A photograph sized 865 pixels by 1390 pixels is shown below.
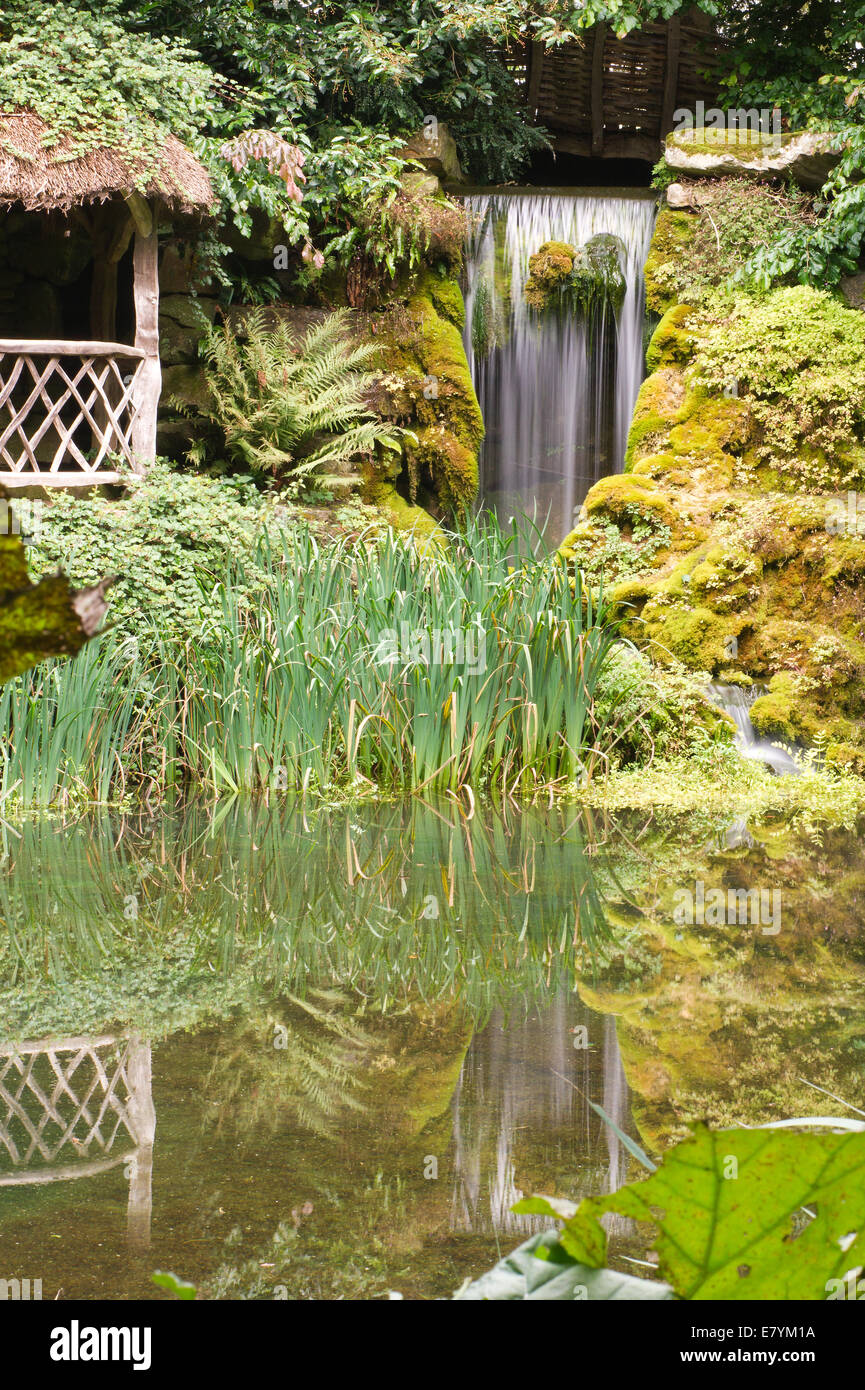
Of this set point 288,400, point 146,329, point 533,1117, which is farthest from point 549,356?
point 533,1117

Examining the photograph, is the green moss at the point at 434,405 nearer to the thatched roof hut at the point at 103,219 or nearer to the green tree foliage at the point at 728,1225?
the thatched roof hut at the point at 103,219

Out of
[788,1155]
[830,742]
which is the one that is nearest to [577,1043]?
[788,1155]

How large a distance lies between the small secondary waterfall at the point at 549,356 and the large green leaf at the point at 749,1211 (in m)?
8.98

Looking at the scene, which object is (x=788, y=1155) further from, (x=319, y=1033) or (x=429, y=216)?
(x=429, y=216)

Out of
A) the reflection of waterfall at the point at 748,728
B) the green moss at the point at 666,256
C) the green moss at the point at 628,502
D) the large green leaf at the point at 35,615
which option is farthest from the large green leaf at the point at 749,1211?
the green moss at the point at 666,256

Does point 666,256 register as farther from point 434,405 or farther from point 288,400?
A: point 288,400

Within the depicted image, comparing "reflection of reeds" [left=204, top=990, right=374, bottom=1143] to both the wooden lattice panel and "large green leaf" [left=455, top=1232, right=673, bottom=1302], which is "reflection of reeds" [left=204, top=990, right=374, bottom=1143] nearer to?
the wooden lattice panel

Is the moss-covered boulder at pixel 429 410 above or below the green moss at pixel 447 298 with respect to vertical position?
below

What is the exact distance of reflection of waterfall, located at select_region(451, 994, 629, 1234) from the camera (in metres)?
1.67

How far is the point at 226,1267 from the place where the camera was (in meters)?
1.46

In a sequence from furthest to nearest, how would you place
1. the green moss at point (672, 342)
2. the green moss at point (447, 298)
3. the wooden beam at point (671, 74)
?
the wooden beam at point (671, 74)
the green moss at point (447, 298)
the green moss at point (672, 342)

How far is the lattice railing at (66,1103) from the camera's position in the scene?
1820 millimetres

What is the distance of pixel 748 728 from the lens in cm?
637
